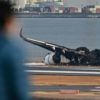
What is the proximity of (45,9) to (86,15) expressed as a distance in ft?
41.0

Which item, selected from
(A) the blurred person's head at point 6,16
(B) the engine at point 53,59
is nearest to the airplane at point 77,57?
(B) the engine at point 53,59

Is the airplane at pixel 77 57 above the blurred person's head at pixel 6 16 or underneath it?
underneath

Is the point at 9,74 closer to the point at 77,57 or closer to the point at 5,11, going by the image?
the point at 5,11

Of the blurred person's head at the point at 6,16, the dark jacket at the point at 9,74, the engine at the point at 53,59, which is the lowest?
the engine at the point at 53,59

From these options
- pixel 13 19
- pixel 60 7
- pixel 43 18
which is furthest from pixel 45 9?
pixel 13 19

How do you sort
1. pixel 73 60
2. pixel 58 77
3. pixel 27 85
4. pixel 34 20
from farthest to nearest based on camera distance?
pixel 34 20 → pixel 73 60 → pixel 58 77 → pixel 27 85

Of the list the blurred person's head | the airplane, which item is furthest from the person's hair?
the airplane

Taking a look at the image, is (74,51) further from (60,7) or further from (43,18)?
(43,18)

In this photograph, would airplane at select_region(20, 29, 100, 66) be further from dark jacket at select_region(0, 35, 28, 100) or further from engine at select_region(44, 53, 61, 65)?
dark jacket at select_region(0, 35, 28, 100)

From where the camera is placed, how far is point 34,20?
510 ft

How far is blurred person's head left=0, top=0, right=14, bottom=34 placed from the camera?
7.55 feet

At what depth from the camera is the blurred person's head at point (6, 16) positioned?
7.55 feet

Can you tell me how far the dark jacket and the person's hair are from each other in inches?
3.1

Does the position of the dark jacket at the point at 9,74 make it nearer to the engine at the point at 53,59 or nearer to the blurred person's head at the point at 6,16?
the blurred person's head at the point at 6,16
